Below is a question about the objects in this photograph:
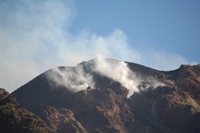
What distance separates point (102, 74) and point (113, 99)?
2573 centimetres

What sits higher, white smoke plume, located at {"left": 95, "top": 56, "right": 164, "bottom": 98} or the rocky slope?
white smoke plume, located at {"left": 95, "top": 56, "right": 164, "bottom": 98}

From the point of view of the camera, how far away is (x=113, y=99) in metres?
167

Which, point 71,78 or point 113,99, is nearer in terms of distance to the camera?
point 113,99

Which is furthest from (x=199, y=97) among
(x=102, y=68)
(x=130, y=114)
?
(x=102, y=68)

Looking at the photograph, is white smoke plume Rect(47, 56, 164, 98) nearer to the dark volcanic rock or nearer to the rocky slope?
the dark volcanic rock

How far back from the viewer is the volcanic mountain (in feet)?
488

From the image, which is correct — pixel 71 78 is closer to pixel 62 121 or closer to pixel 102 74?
pixel 102 74

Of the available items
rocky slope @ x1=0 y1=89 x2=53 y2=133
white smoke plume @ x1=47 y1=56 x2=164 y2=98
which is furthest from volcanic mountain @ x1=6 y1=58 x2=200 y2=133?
rocky slope @ x1=0 y1=89 x2=53 y2=133

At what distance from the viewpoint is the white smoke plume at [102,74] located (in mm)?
178125

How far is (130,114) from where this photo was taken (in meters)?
160

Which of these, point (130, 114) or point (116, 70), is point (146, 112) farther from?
point (116, 70)

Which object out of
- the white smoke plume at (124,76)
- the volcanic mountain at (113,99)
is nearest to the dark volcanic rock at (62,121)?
the volcanic mountain at (113,99)

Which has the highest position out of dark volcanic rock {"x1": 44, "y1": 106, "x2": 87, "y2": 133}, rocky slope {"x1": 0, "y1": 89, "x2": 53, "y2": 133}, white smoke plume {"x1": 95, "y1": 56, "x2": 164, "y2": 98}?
white smoke plume {"x1": 95, "y1": 56, "x2": 164, "y2": 98}

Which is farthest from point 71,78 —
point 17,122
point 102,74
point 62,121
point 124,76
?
point 17,122
